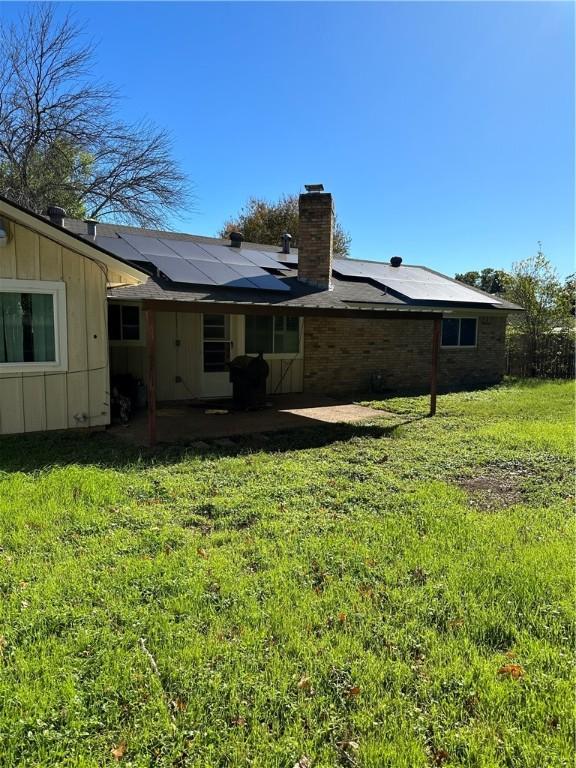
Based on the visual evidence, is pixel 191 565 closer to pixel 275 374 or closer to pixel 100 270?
pixel 100 270

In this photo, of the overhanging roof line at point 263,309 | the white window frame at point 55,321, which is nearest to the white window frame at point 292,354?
the overhanging roof line at point 263,309

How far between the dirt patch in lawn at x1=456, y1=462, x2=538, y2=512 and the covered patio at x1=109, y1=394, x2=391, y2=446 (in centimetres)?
322

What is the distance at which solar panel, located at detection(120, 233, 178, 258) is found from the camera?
396 inches

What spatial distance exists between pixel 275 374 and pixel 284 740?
9670mm

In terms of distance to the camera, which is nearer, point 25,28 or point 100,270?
point 100,270

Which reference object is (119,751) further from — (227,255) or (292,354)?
(227,255)

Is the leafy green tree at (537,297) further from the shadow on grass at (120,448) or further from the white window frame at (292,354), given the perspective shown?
the shadow on grass at (120,448)

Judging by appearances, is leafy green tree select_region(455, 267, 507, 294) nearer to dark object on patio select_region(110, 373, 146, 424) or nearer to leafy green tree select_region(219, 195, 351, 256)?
leafy green tree select_region(219, 195, 351, 256)

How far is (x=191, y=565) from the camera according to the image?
335cm

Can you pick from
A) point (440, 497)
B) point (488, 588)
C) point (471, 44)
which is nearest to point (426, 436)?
point (440, 497)

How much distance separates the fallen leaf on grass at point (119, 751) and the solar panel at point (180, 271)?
25.3 ft

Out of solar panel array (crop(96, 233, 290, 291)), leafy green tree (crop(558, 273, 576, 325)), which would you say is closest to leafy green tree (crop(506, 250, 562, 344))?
leafy green tree (crop(558, 273, 576, 325))

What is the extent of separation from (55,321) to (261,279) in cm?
444

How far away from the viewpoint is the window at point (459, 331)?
14.8 metres
